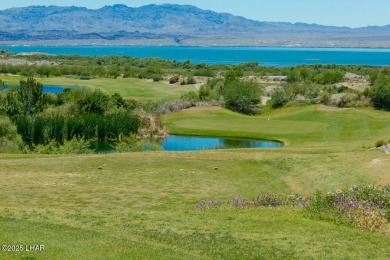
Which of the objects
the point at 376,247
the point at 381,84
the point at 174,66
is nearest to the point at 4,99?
the point at 381,84

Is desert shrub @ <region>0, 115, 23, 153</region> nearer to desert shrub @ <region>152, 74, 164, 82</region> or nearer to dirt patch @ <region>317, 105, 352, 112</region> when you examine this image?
dirt patch @ <region>317, 105, 352, 112</region>

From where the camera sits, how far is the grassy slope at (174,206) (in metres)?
13.7

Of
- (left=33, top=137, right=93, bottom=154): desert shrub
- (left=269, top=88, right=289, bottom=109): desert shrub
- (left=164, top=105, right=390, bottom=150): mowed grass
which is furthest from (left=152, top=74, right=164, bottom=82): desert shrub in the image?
(left=33, top=137, right=93, bottom=154): desert shrub

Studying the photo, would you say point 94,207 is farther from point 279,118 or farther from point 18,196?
point 279,118

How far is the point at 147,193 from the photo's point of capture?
22672 mm

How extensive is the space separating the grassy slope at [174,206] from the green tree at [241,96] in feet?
151

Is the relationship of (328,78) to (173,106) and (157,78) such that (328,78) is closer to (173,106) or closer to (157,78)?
(157,78)

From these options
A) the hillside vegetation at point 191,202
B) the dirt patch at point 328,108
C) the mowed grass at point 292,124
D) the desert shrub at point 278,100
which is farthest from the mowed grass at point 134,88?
the hillside vegetation at point 191,202

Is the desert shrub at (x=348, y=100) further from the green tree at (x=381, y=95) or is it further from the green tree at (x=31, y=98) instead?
the green tree at (x=31, y=98)

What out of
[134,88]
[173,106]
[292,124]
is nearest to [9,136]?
[173,106]

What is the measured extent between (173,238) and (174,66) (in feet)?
601

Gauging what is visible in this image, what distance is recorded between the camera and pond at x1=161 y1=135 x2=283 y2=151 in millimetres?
55719

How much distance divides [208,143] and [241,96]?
23.5 metres

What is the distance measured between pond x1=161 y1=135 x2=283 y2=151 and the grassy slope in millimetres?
20952
